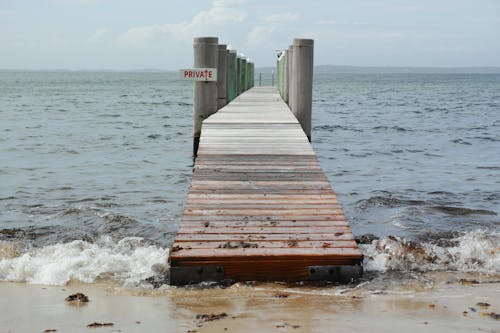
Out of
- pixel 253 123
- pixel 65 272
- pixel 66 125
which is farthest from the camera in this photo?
pixel 66 125

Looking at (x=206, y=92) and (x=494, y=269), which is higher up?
(x=206, y=92)

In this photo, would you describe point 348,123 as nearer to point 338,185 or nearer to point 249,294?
point 338,185

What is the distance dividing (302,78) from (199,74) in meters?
1.93

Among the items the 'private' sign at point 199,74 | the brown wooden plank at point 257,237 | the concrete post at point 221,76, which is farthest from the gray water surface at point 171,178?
the brown wooden plank at point 257,237

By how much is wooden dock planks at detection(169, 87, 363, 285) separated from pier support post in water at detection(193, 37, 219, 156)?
3.00 meters

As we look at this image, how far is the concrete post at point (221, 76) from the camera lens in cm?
1466

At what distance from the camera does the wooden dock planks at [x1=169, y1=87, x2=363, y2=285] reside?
5219mm

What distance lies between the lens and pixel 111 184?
1195 centimetres

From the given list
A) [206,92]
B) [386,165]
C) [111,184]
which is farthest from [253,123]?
[386,165]

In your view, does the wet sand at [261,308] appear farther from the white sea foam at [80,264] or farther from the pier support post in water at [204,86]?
the pier support post in water at [204,86]

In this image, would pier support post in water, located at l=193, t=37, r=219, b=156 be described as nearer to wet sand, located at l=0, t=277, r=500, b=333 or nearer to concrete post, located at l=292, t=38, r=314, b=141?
concrete post, located at l=292, t=38, r=314, b=141

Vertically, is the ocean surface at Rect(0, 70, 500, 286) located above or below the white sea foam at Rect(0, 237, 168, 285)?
below

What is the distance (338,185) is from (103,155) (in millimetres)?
6175

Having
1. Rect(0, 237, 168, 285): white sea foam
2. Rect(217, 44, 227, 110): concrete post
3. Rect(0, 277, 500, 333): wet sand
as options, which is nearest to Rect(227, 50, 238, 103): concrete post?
Rect(217, 44, 227, 110): concrete post
